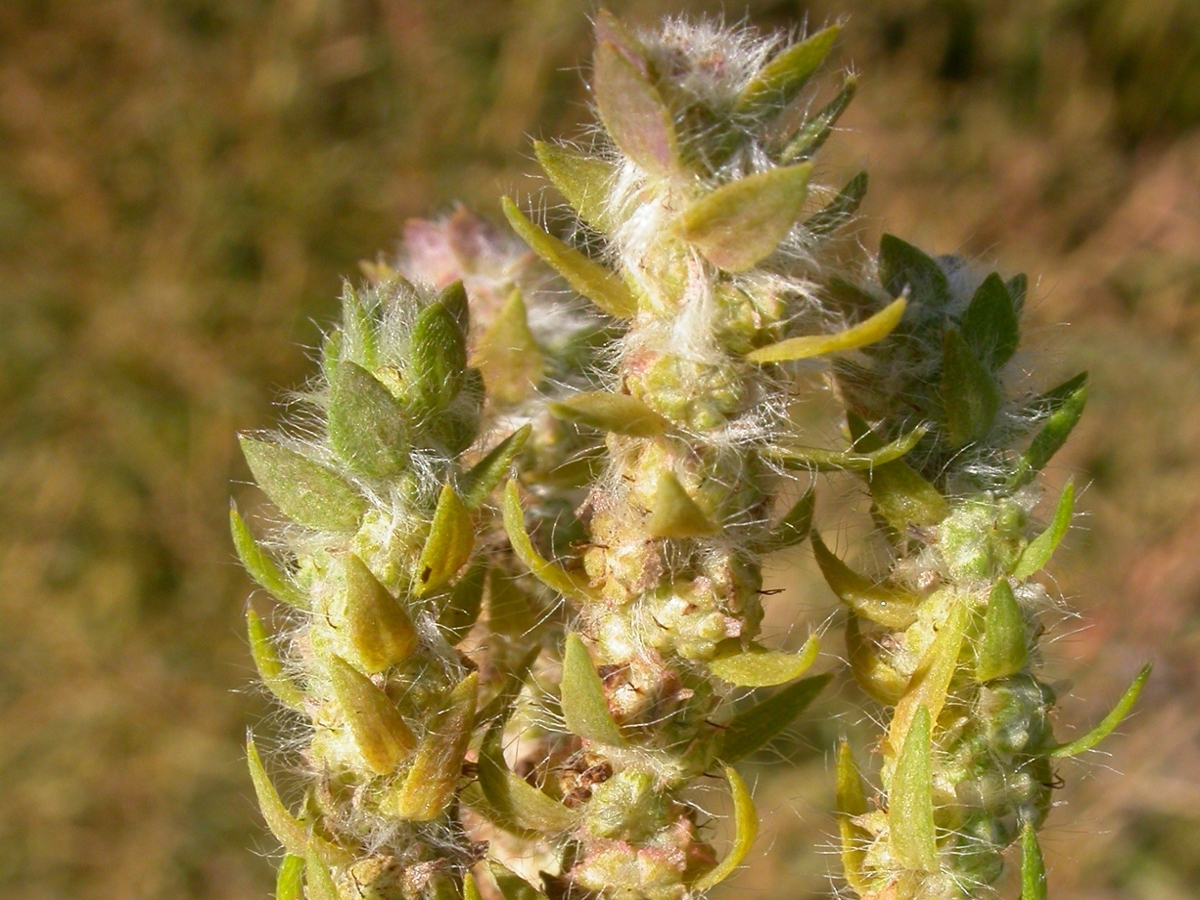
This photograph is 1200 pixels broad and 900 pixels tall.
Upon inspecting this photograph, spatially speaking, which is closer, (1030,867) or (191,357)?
(1030,867)

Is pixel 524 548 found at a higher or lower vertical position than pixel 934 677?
higher

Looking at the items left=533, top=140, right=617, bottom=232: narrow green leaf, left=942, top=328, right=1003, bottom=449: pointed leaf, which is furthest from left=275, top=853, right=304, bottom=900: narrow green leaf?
left=942, top=328, right=1003, bottom=449: pointed leaf

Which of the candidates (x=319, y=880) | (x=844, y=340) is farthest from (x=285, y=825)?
(x=844, y=340)

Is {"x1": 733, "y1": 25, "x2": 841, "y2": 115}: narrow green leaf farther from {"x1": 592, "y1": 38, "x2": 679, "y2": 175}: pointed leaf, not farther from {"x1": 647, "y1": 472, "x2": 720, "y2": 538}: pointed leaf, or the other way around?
{"x1": 647, "y1": 472, "x2": 720, "y2": 538}: pointed leaf

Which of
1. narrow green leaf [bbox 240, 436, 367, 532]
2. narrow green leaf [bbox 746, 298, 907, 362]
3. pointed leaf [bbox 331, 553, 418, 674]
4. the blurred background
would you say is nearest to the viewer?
narrow green leaf [bbox 746, 298, 907, 362]

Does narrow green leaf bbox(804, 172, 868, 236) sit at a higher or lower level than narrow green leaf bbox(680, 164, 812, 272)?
lower

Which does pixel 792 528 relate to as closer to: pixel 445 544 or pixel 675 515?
pixel 675 515
